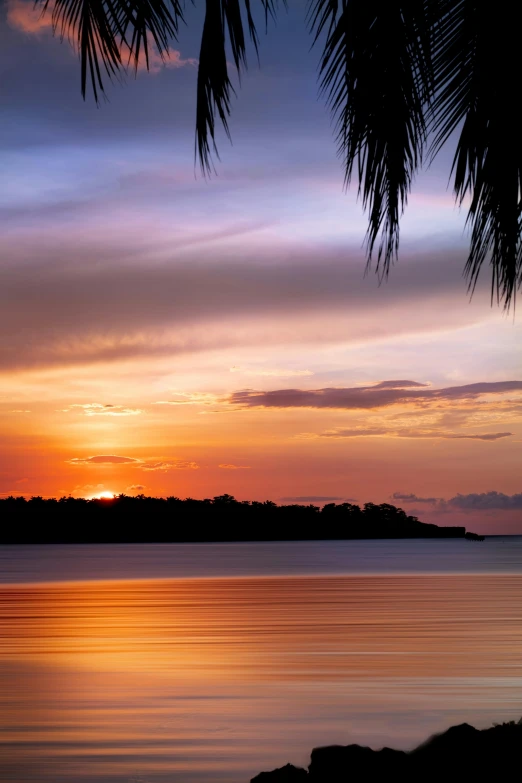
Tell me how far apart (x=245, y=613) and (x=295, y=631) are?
555 cm

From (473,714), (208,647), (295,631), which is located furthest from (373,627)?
(473,714)

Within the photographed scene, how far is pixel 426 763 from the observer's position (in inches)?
257

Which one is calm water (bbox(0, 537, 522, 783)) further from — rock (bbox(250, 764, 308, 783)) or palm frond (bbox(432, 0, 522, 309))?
palm frond (bbox(432, 0, 522, 309))

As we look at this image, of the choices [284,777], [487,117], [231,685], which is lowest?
[231,685]

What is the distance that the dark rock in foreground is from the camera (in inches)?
248

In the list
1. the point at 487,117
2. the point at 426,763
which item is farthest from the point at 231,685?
the point at 487,117

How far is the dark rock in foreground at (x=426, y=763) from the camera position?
6297 millimetres

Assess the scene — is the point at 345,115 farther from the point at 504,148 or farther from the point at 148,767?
the point at 148,767

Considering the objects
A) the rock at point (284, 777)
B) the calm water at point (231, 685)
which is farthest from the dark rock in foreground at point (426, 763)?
the calm water at point (231, 685)

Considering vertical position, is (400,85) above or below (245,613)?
above

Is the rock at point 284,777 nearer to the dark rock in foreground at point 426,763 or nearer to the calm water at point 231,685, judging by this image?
the dark rock in foreground at point 426,763

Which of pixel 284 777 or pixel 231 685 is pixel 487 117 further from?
pixel 231 685

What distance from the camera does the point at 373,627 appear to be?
2148 centimetres

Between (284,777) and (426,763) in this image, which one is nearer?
(284,777)
